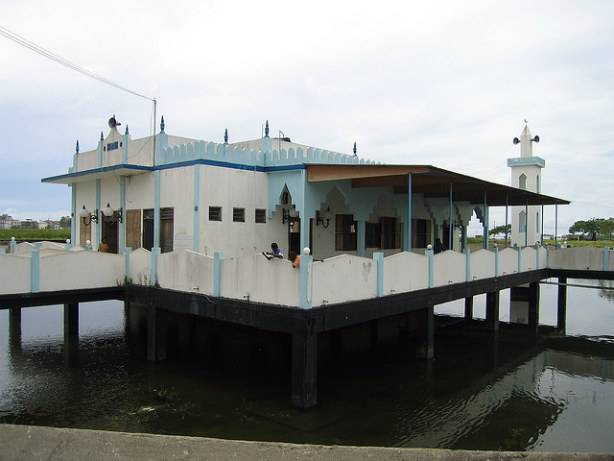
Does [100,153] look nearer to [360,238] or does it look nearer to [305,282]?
[360,238]

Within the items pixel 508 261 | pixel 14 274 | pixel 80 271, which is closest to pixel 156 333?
pixel 80 271

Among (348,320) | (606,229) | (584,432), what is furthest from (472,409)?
(606,229)

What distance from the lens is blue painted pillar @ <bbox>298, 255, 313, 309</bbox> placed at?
9.67 m

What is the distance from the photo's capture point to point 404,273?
1266 centimetres

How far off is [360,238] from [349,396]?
7150 mm

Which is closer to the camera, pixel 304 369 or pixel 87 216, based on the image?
pixel 304 369

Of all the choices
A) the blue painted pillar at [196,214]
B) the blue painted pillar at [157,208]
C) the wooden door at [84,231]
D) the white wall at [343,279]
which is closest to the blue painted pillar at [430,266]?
the white wall at [343,279]

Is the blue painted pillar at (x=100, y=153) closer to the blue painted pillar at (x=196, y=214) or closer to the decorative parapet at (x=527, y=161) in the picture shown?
the blue painted pillar at (x=196, y=214)

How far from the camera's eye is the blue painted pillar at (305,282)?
967 centimetres

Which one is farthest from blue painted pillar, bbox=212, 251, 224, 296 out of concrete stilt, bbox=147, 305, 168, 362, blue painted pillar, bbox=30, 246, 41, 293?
blue painted pillar, bbox=30, 246, 41, 293

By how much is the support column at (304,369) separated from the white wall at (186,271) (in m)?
2.67

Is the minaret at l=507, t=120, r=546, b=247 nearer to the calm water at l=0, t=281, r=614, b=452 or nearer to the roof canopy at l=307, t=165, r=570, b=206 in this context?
the roof canopy at l=307, t=165, r=570, b=206

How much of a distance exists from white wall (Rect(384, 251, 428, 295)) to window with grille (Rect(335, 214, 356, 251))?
4.87 m

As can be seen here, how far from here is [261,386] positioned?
12328 millimetres
